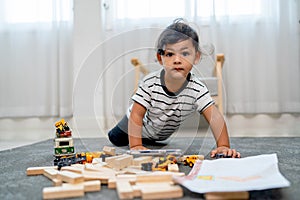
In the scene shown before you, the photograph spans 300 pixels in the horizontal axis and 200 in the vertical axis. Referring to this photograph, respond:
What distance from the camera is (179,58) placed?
74cm

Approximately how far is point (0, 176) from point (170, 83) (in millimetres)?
442

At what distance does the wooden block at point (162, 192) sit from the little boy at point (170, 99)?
318mm

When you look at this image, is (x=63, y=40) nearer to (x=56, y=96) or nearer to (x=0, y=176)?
(x=56, y=96)

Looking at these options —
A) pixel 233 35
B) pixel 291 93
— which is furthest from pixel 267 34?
pixel 291 93

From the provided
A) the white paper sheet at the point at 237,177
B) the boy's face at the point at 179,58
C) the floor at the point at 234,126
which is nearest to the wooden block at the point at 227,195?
the white paper sheet at the point at 237,177

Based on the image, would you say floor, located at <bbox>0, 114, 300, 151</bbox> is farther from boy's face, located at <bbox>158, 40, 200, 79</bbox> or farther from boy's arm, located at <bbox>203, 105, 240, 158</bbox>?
boy's face, located at <bbox>158, 40, 200, 79</bbox>

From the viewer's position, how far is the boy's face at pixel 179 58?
732mm

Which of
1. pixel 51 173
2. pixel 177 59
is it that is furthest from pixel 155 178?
pixel 177 59

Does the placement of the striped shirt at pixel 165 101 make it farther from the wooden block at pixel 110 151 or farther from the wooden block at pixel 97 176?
the wooden block at pixel 97 176

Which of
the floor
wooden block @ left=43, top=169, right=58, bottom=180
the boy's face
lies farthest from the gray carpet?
the floor

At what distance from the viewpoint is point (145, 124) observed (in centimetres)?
88

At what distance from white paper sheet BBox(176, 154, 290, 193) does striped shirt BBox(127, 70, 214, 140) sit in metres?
0.29

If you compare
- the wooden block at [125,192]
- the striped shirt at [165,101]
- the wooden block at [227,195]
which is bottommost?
the wooden block at [125,192]

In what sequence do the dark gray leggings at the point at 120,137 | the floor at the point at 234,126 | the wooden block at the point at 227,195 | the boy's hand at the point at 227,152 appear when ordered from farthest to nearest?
the floor at the point at 234,126 < the dark gray leggings at the point at 120,137 < the boy's hand at the point at 227,152 < the wooden block at the point at 227,195
